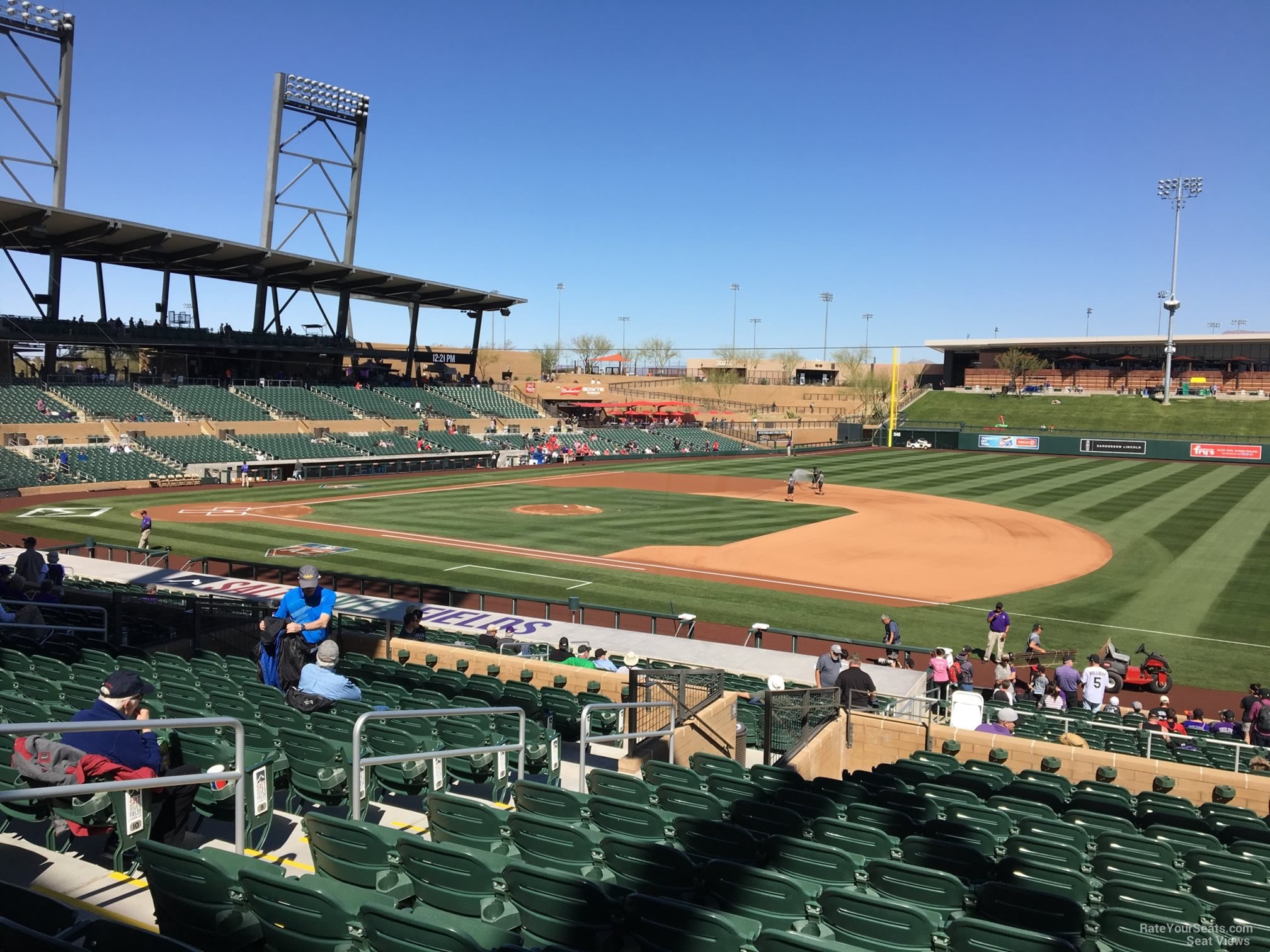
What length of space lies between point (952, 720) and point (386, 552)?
2270 centimetres

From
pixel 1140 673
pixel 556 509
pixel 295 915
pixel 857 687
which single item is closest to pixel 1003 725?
pixel 857 687

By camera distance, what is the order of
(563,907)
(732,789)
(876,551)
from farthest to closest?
(876,551), (732,789), (563,907)

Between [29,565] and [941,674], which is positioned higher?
[29,565]

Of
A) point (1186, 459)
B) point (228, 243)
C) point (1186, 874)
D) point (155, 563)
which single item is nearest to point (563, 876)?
point (1186, 874)

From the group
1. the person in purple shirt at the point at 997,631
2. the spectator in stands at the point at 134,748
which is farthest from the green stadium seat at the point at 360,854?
the person in purple shirt at the point at 997,631

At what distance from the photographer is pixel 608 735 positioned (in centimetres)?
1005

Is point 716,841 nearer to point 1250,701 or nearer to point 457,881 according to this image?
point 457,881

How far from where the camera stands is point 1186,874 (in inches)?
257

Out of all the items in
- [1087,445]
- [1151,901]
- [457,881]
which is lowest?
[1151,901]

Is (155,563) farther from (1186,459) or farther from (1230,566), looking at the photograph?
(1186,459)

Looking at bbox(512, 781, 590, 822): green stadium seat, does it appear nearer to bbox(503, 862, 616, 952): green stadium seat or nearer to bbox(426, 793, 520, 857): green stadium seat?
bbox(426, 793, 520, 857): green stadium seat

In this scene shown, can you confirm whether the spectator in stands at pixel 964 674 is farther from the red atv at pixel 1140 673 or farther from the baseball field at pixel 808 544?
the baseball field at pixel 808 544

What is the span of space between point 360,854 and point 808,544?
31775 mm

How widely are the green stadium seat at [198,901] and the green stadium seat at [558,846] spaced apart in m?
1.71
